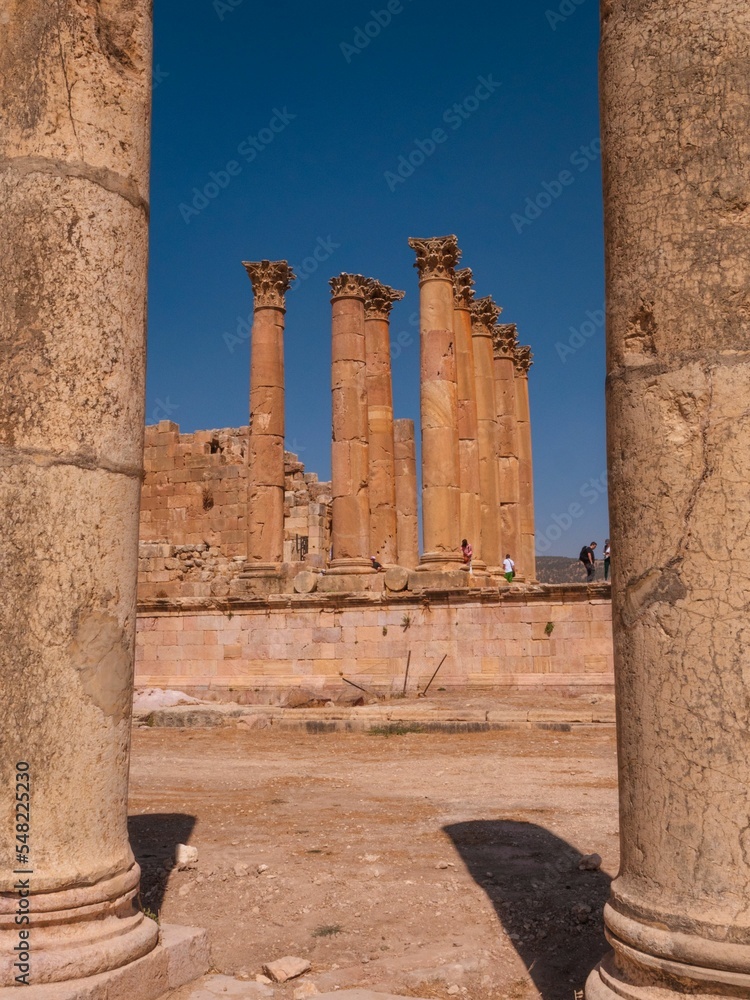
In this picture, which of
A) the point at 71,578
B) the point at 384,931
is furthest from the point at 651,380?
the point at 384,931

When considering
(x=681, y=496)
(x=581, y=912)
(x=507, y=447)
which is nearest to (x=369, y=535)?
(x=507, y=447)

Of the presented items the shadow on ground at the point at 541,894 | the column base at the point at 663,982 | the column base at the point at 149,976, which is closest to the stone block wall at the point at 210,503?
the shadow on ground at the point at 541,894

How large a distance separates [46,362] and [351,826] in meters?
4.98

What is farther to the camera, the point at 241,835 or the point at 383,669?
the point at 383,669

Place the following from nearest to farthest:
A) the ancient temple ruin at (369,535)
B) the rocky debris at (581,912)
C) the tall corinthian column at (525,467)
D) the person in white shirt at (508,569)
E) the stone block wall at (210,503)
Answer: the rocky debris at (581,912), the ancient temple ruin at (369,535), the person in white shirt at (508,569), the tall corinthian column at (525,467), the stone block wall at (210,503)

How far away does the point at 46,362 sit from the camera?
450 cm

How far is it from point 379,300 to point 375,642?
10.2 m

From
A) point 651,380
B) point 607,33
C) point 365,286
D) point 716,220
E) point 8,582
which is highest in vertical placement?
point 365,286

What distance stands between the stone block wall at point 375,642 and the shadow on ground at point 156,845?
10956 millimetres

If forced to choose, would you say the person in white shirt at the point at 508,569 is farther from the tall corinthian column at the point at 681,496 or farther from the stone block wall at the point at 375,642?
the tall corinthian column at the point at 681,496

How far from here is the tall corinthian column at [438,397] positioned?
22.4 metres

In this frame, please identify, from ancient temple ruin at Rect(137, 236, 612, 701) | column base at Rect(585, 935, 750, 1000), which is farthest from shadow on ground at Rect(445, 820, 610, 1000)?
ancient temple ruin at Rect(137, 236, 612, 701)

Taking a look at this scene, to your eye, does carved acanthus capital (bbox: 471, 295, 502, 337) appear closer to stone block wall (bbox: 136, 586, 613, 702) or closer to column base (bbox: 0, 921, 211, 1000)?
stone block wall (bbox: 136, 586, 613, 702)

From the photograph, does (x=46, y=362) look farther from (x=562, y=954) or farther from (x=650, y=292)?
(x=562, y=954)
